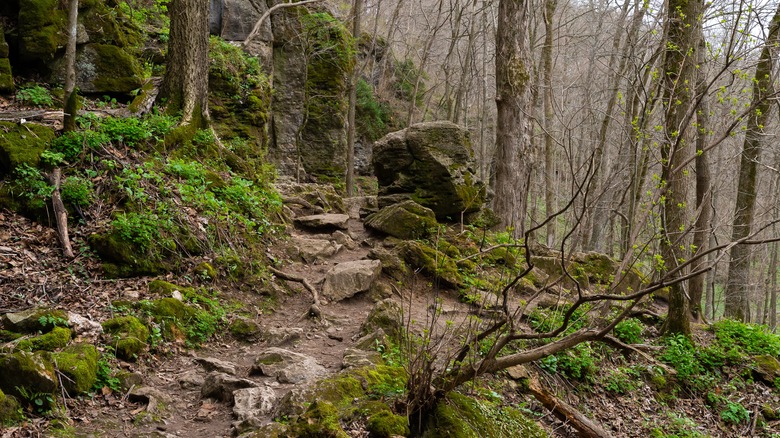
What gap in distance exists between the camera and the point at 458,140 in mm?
10766

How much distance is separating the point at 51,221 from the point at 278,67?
39.9 ft

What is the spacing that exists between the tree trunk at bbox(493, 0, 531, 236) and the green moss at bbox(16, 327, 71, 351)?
7.62 meters

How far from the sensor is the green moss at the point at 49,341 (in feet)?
13.1

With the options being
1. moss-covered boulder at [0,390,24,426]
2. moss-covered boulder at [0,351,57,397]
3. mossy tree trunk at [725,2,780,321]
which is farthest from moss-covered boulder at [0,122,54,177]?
mossy tree trunk at [725,2,780,321]

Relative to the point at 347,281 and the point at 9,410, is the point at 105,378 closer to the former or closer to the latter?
the point at 9,410

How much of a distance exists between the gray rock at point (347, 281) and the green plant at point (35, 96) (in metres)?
4.76

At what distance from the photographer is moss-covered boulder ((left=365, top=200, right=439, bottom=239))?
31.2ft

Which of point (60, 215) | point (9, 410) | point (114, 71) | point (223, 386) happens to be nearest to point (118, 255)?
point (60, 215)

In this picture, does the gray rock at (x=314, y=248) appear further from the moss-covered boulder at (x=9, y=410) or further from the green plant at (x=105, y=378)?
the moss-covered boulder at (x=9, y=410)

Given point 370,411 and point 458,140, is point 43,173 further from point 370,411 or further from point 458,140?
point 458,140

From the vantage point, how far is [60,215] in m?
5.84

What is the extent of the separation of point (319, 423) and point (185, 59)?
713 centimetres

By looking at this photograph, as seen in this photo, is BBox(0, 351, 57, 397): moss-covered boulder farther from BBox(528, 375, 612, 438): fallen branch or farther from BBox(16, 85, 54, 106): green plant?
BBox(16, 85, 54, 106): green plant

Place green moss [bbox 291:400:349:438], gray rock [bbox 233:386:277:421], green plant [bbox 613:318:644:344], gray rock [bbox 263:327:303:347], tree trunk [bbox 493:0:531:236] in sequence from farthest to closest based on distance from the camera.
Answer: tree trunk [bbox 493:0:531:236] → green plant [bbox 613:318:644:344] → gray rock [bbox 263:327:303:347] → gray rock [bbox 233:386:277:421] → green moss [bbox 291:400:349:438]
